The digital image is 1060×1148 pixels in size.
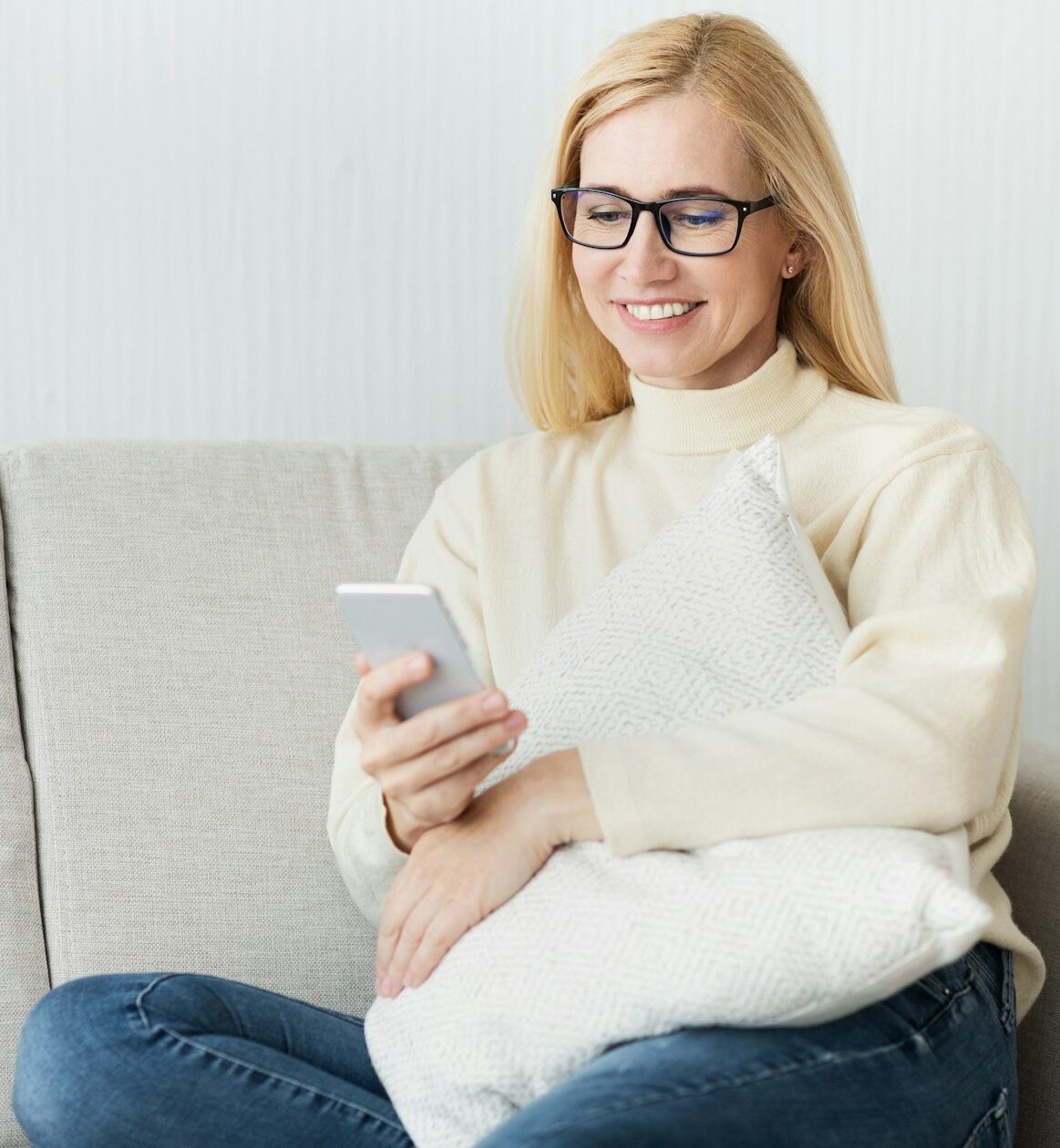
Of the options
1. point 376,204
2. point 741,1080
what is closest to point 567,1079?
point 741,1080

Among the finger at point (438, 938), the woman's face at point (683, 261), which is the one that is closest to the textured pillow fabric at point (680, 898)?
the finger at point (438, 938)

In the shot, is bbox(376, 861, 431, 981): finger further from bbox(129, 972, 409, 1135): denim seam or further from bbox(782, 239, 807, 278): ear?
bbox(782, 239, 807, 278): ear

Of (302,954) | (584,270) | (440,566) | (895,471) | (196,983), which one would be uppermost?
(584,270)

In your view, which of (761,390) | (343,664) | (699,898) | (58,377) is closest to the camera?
(699,898)

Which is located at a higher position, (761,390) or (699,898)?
(761,390)

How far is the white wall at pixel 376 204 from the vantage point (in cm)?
186

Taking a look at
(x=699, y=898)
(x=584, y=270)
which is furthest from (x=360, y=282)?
(x=699, y=898)

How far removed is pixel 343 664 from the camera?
154 cm

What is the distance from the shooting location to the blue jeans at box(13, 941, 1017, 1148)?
2.81ft

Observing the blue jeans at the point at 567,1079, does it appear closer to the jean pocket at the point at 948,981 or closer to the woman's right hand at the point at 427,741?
the jean pocket at the point at 948,981

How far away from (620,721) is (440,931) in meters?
0.20

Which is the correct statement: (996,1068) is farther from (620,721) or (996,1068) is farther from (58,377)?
(58,377)

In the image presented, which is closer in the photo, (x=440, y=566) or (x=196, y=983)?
(x=196, y=983)

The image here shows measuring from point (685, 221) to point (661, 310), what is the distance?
0.08 meters
